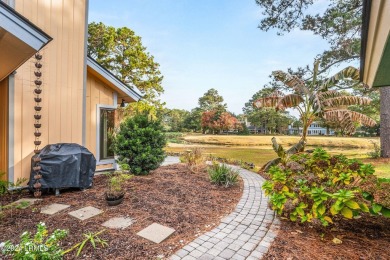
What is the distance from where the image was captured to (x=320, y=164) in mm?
3777

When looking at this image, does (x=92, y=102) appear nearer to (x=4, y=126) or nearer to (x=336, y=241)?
(x=4, y=126)

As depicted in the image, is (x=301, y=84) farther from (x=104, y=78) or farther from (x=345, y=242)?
(x=104, y=78)

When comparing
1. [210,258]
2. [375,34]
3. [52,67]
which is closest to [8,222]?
[210,258]

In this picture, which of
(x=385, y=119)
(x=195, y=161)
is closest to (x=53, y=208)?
(x=195, y=161)

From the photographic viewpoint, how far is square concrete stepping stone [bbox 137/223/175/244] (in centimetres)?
267

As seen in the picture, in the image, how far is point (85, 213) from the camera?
11.1 feet

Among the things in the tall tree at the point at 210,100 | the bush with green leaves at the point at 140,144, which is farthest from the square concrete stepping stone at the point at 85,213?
the tall tree at the point at 210,100

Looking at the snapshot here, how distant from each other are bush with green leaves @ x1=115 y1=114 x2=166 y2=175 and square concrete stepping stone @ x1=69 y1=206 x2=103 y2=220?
2.23m

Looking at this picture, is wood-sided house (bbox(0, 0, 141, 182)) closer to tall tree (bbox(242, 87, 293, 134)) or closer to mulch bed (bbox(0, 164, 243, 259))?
mulch bed (bbox(0, 164, 243, 259))

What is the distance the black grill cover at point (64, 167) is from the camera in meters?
4.30

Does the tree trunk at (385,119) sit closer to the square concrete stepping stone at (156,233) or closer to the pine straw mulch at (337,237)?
the pine straw mulch at (337,237)

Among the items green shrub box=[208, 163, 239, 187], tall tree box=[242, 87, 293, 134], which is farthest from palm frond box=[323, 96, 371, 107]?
tall tree box=[242, 87, 293, 134]

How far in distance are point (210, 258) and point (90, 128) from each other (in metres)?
5.64

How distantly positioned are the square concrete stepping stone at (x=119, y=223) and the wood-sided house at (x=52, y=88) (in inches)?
120
